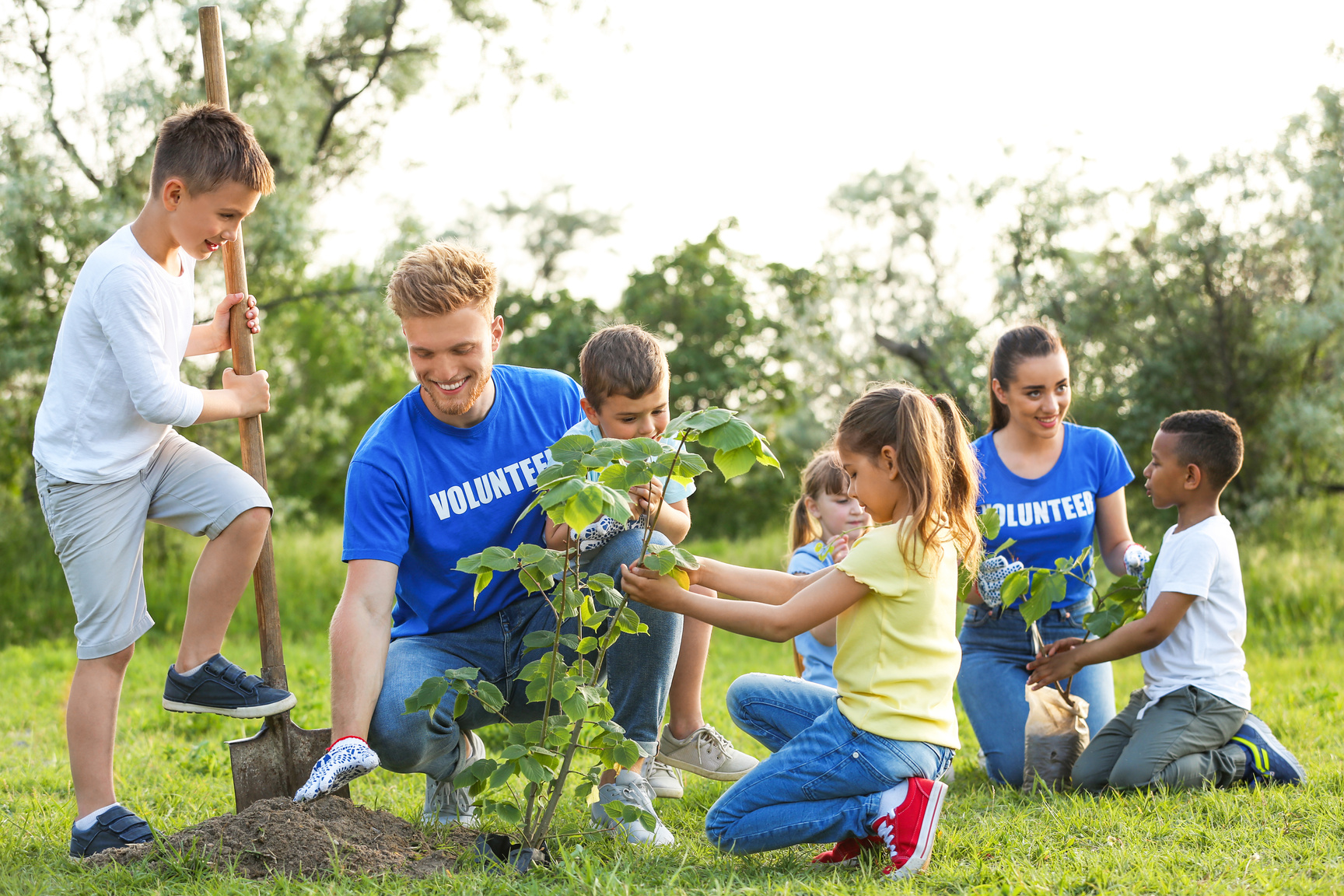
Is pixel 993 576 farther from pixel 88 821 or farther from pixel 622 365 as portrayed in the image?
pixel 88 821

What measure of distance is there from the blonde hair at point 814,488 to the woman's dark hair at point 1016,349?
709 millimetres

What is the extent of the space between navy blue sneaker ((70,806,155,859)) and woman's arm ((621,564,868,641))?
157cm

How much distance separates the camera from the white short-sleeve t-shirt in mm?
3568

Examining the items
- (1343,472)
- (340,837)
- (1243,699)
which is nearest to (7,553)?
(340,837)

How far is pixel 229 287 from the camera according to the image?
3.47 metres

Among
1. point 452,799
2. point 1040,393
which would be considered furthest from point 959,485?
point 452,799

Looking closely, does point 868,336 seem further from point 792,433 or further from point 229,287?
point 229,287

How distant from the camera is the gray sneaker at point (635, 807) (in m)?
2.90

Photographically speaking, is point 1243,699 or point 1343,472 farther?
point 1343,472

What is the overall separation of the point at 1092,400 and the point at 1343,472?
78.1 inches

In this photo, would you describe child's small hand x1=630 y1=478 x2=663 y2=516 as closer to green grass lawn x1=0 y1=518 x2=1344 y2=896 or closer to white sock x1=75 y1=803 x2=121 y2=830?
green grass lawn x1=0 y1=518 x2=1344 y2=896

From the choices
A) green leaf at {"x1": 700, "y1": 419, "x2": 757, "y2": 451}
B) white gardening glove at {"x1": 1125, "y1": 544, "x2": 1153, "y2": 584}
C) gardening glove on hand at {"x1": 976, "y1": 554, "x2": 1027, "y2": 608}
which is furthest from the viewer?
gardening glove on hand at {"x1": 976, "y1": 554, "x2": 1027, "y2": 608}

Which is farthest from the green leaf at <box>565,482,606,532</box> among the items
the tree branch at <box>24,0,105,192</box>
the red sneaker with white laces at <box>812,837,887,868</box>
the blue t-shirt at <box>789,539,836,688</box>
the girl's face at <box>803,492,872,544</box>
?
the tree branch at <box>24,0,105,192</box>

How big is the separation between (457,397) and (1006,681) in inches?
95.5
